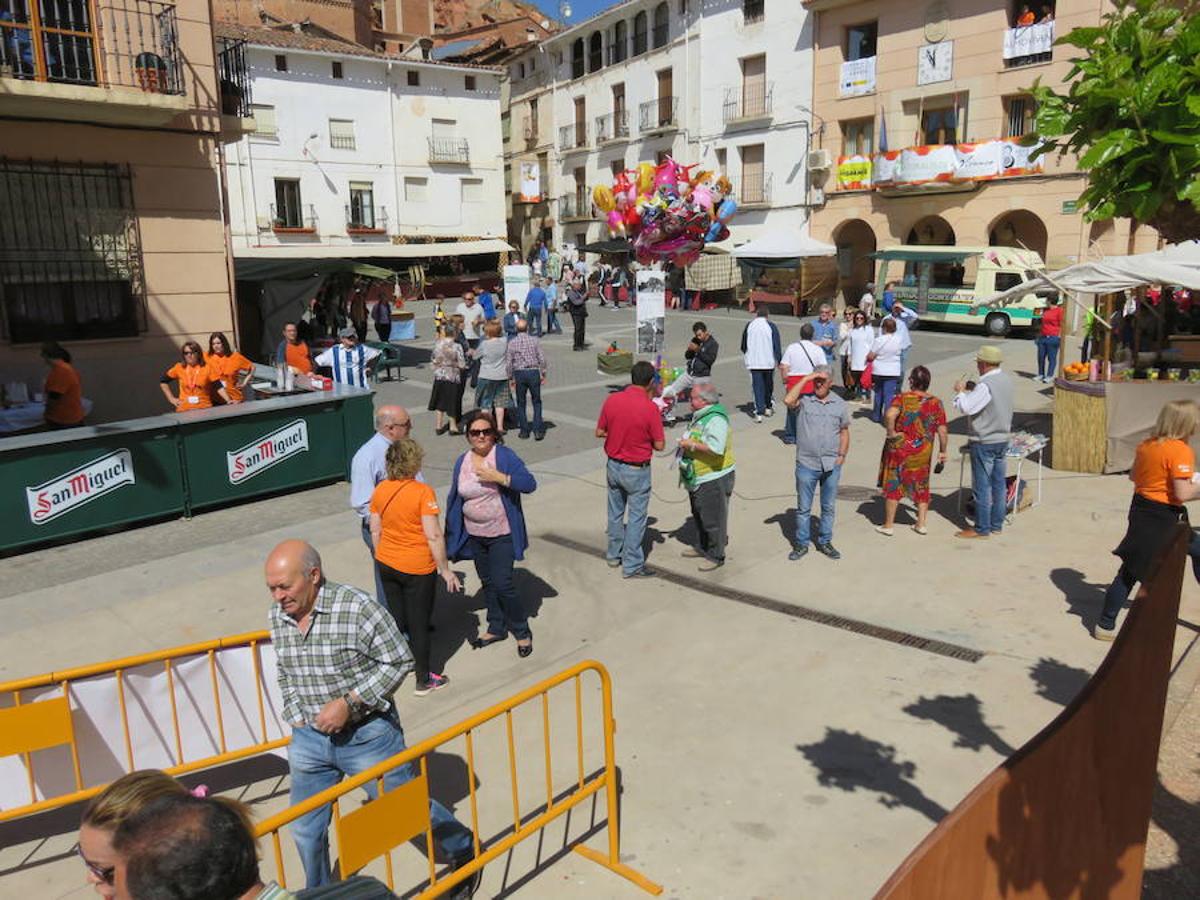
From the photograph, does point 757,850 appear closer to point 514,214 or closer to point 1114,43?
point 1114,43

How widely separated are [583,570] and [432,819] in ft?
13.9

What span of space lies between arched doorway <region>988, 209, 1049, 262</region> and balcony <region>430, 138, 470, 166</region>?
21.8 meters

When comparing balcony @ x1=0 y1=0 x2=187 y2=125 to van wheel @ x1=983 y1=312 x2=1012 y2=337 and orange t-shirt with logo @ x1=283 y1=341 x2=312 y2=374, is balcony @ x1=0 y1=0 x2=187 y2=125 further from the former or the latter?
van wheel @ x1=983 y1=312 x2=1012 y2=337

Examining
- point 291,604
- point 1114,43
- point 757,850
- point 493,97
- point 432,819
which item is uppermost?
point 493,97

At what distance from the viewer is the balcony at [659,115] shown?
3781cm

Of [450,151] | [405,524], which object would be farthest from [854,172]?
[405,524]

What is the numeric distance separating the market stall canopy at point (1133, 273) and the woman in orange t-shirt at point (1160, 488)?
190 inches

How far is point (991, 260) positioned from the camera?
25.1 m

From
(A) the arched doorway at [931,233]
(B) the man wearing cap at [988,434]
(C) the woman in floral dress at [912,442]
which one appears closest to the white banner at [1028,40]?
(A) the arched doorway at [931,233]

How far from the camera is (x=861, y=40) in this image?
31281 millimetres

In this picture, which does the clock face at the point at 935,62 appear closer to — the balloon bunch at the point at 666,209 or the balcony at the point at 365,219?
the balloon bunch at the point at 666,209

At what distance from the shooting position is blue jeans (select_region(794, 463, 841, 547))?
8.10m

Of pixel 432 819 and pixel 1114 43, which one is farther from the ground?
pixel 1114 43

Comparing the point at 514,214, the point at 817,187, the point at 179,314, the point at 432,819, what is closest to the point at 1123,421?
the point at 432,819
